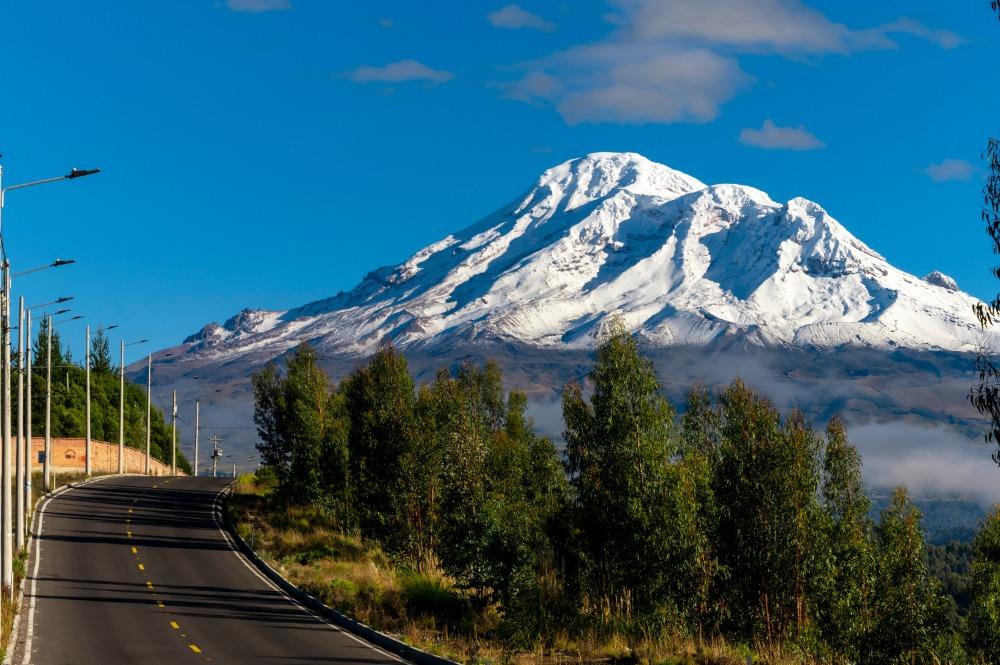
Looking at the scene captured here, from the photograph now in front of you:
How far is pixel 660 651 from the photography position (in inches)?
1209

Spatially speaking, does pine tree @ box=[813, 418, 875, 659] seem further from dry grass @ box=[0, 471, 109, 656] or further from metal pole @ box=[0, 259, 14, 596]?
metal pole @ box=[0, 259, 14, 596]

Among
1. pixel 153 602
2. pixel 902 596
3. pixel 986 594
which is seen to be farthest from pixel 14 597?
pixel 986 594

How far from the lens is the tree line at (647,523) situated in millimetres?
41344

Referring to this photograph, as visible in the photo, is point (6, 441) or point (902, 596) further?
point (902, 596)

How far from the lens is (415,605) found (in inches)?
1640

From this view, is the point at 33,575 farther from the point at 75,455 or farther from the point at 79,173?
the point at 75,455

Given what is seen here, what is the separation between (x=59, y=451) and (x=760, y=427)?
68.3 meters

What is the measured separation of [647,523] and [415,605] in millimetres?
8682

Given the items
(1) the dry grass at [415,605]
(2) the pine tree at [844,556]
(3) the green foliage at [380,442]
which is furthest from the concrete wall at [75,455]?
(2) the pine tree at [844,556]

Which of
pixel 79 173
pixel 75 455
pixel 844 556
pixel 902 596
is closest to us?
pixel 79 173

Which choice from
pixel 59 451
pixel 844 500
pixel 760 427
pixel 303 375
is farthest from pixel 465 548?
pixel 59 451

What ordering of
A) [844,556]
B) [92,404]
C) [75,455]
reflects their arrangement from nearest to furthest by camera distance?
[844,556], [75,455], [92,404]

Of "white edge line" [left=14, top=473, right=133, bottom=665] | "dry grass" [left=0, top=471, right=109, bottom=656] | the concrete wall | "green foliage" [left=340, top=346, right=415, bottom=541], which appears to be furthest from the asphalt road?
the concrete wall

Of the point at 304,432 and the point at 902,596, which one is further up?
the point at 304,432
